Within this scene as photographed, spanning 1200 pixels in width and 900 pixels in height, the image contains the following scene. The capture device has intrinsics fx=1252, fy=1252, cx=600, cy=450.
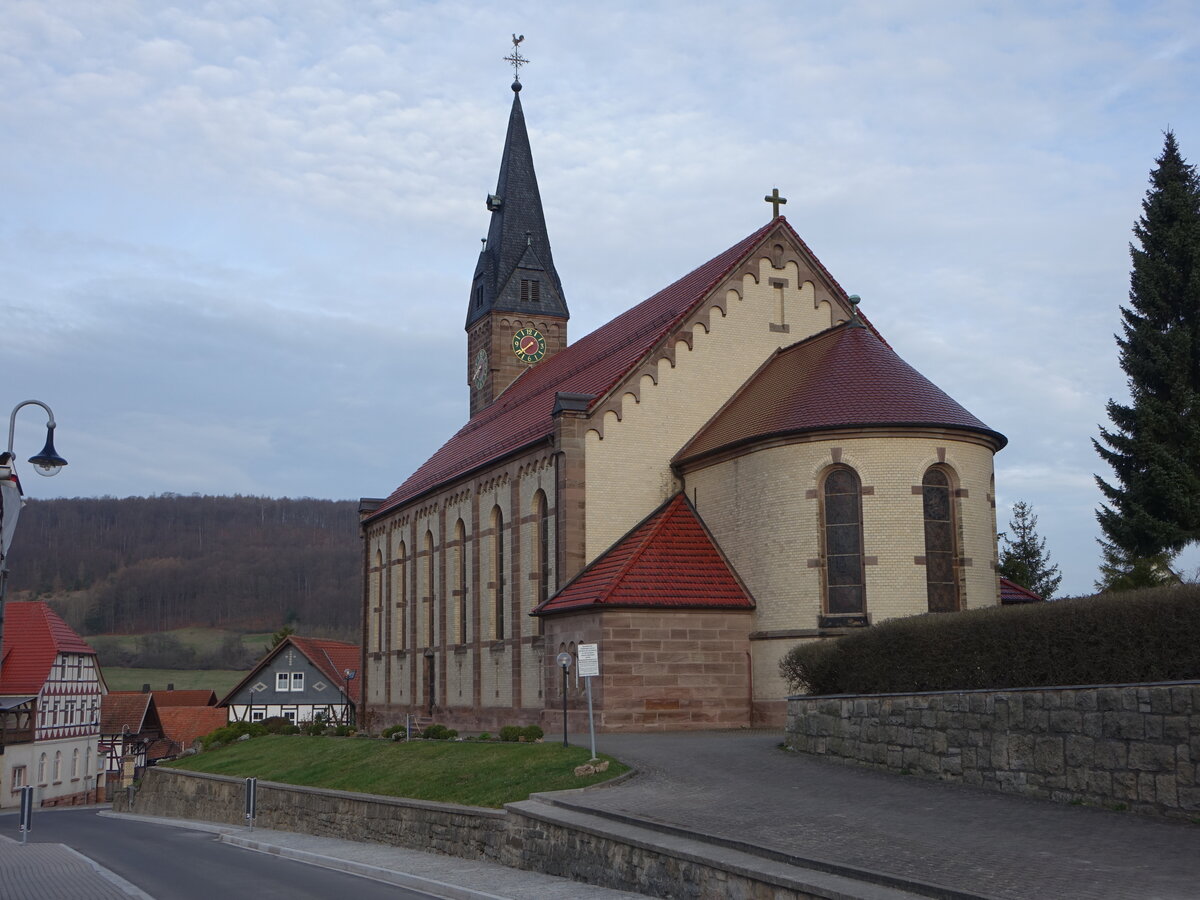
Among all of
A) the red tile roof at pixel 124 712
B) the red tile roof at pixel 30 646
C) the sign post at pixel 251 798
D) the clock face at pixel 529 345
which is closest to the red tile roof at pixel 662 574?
the sign post at pixel 251 798

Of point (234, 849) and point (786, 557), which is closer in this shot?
point (234, 849)

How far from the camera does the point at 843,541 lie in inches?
1163

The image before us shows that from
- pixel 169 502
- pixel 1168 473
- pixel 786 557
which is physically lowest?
pixel 786 557

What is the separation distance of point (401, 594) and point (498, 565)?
10747 mm

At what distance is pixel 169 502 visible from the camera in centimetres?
16438

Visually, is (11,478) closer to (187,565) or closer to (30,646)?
(30,646)

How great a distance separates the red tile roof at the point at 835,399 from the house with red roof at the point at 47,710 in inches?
1585

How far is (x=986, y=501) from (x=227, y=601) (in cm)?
13011

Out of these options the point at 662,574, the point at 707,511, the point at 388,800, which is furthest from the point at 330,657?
the point at 388,800

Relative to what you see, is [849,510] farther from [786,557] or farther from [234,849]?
[234,849]

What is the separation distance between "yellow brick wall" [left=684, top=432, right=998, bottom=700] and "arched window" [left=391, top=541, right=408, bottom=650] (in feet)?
69.5

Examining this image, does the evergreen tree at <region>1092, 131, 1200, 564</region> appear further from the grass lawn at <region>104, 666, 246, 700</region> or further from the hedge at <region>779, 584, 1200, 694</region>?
the grass lawn at <region>104, 666, 246, 700</region>

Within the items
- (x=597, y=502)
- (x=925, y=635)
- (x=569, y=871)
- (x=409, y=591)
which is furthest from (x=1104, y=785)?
(x=409, y=591)

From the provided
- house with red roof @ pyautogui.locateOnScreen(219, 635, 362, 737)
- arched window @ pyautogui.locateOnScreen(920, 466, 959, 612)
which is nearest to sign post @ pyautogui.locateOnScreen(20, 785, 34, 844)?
arched window @ pyautogui.locateOnScreen(920, 466, 959, 612)
